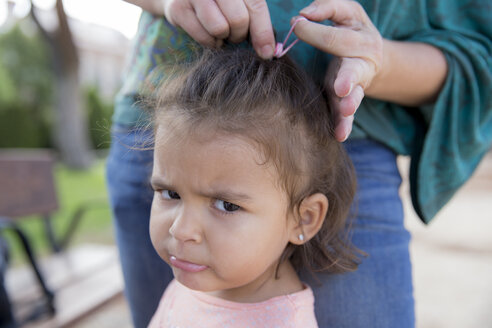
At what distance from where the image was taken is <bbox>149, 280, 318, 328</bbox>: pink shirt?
104 centimetres

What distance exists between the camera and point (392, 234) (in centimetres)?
120

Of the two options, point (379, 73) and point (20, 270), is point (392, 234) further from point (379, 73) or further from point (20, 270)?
point (20, 270)

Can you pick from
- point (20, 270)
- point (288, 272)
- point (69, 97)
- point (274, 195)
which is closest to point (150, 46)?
point (274, 195)

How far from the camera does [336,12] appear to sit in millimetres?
953

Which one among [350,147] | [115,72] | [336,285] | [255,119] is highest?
[255,119]

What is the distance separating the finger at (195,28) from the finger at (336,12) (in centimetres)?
24

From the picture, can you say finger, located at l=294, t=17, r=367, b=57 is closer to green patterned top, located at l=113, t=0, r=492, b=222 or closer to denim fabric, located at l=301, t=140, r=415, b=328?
green patterned top, located at l=113, t=0, r=492, b=222

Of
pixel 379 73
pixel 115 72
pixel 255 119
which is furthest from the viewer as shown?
pixel 115 72

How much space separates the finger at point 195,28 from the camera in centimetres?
100

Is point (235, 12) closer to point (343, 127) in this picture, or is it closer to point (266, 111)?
point (266, 111)

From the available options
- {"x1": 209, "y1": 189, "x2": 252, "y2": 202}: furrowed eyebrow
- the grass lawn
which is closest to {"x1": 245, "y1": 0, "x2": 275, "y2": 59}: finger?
{"x1": 209, "y1": 189, "x2": 252, "y2": 202}: furrowed eyebrow

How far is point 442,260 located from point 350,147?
11.2ft

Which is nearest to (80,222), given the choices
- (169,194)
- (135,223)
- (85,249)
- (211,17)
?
(85,249)

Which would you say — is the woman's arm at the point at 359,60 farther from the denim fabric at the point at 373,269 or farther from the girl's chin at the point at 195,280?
the girl's chin at the point at 195,280
